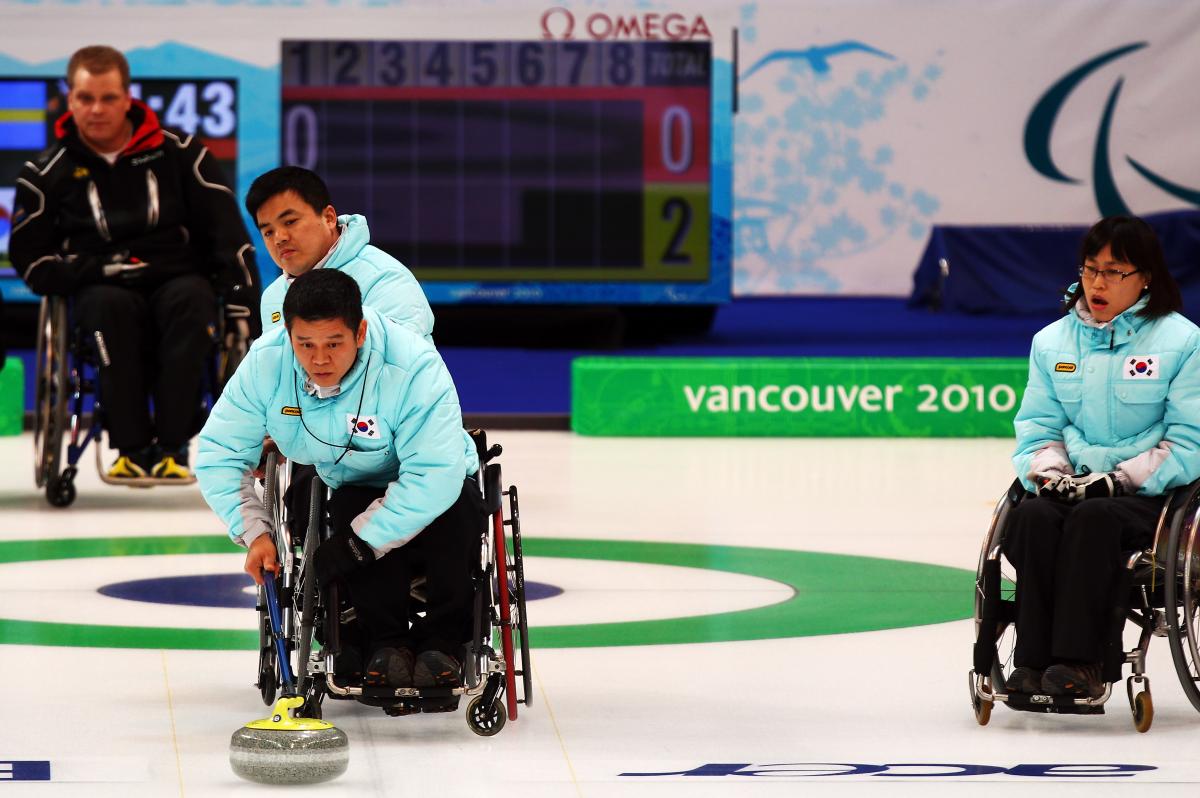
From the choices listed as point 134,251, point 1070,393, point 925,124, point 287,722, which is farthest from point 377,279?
point 925,124

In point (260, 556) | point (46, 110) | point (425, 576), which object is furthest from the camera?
point (46, 110)

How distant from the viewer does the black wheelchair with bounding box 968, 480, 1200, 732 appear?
3.86 m

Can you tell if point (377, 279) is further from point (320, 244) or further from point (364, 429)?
point (364, 429)

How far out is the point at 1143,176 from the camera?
20.7 meters

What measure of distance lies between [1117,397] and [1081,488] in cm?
23

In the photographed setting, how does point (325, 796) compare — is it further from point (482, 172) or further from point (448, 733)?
point (482, 172)

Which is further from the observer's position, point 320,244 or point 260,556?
point 320,244

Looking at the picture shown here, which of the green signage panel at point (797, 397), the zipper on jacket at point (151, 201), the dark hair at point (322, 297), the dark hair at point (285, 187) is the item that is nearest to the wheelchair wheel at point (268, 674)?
the dark hair at point (322, 297)

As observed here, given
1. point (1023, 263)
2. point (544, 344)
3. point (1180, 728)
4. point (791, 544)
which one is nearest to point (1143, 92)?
point (1023, 263)

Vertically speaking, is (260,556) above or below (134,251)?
below

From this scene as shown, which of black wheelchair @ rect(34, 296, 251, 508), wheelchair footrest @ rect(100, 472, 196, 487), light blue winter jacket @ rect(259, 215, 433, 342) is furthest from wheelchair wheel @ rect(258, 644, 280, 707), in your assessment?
wheelchair footrest @ rect(100, 472, 196, 487)

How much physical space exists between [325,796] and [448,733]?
0.52 m

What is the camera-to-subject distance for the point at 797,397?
10352 mm

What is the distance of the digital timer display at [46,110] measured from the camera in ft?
43.7
